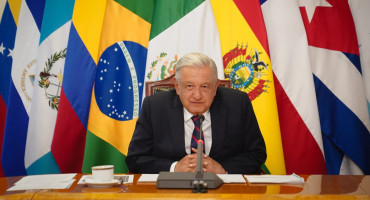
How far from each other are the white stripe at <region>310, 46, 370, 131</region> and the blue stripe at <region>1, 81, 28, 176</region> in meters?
2.43

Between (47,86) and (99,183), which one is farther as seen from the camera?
(47,86)

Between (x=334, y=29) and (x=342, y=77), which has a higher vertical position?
(x=334, y=29)

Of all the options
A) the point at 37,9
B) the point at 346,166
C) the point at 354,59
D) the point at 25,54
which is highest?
the point at 37,9

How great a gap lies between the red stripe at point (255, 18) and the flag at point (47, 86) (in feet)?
4.55

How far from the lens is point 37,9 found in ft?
9.96

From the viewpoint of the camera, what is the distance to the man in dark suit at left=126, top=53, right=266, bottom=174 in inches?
76.0

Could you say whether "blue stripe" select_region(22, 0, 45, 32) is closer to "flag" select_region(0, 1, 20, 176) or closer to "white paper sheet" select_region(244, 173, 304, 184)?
"flag" select_region(0, 1, 20, 176)

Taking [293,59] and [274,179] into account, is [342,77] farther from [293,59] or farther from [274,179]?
[274,179]

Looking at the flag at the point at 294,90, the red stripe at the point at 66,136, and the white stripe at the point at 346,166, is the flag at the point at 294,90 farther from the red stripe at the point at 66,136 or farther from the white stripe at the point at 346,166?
the red stripe at the point at 66,136

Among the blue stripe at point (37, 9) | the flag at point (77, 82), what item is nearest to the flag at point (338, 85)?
the flag at point (77, 82)

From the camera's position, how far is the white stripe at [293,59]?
263 centimetres

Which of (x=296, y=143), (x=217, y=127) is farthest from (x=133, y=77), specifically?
(x=296, y=143)

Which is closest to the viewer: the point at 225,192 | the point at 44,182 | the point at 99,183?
the point at 225,192

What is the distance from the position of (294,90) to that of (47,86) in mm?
1942
